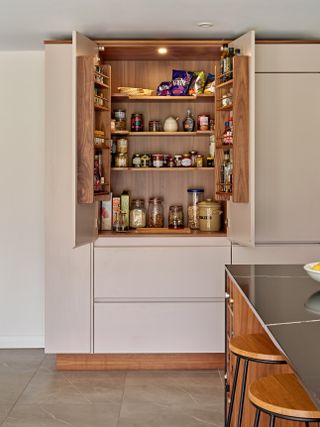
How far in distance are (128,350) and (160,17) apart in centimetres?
228

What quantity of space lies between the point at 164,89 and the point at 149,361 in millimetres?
2009

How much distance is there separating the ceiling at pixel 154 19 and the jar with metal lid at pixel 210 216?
4.02 feet

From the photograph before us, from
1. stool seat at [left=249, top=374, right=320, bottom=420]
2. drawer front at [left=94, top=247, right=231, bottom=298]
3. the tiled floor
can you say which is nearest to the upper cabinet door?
drawer front at [left=94, top=247, right=231, bottom=298]

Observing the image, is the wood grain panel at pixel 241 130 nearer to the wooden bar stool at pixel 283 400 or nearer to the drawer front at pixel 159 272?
the drawer front at pixel 159 272

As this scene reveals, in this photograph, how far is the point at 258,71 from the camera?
14.5 feet

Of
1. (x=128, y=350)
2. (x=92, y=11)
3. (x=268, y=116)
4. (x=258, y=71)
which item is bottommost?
(x=128, y=350)

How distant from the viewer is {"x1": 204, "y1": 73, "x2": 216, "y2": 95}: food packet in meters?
4.67

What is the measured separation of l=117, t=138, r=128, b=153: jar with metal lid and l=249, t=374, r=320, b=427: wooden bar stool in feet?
9.65

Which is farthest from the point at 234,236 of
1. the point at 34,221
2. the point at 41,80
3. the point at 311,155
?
the point at 41,80

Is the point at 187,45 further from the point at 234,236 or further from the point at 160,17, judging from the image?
the point at 234,236

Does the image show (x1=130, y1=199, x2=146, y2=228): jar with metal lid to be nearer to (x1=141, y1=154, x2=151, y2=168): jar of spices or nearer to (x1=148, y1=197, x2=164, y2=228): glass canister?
(x1=148, y1=197, x2=164, y2=228): glass canister

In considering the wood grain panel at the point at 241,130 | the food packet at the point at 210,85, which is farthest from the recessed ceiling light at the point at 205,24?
the food packet at the point at 210,85

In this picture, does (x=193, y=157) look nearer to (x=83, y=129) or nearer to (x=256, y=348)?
(x=83, y=129)

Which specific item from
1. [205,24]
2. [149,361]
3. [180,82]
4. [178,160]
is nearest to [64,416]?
[149,361]
